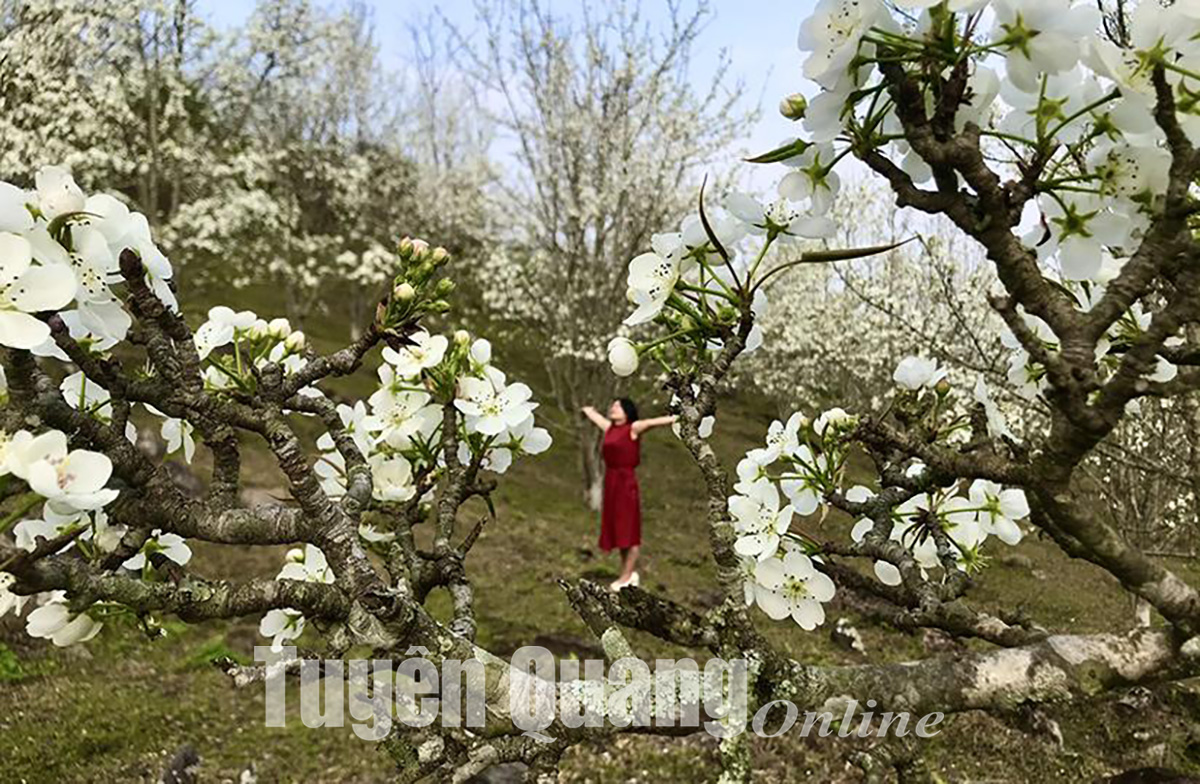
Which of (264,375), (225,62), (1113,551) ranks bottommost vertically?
(1113,551)

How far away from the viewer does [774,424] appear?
1.96 m

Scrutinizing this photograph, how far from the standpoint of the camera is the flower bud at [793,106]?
1.26 meters

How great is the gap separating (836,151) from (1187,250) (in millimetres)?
531

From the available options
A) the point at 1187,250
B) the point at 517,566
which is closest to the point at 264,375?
the point at 1187,250

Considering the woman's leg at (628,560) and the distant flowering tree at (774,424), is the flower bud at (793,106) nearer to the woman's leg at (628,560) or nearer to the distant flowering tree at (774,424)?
the distant flowering tree at (774,424)

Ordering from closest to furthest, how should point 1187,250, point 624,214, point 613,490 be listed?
point 1187,250
point 613,490
point 624,214

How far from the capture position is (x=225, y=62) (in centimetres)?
1600

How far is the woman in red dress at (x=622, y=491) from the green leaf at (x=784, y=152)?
25.1 ft

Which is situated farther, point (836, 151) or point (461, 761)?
point (461, 761)

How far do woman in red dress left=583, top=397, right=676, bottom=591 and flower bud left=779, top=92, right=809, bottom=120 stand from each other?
7685 millimetres

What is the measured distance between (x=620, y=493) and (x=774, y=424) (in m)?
7.45

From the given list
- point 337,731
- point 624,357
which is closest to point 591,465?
point 337,731

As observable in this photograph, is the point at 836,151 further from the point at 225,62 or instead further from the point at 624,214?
the point at 225,62

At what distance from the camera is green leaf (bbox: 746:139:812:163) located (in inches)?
50.9
